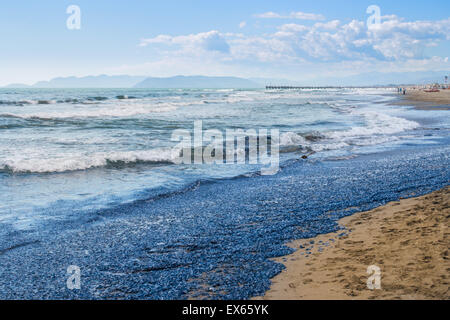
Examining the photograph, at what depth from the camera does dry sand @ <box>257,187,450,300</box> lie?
4.09 metres

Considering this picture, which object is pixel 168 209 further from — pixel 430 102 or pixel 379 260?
pixel 430 102

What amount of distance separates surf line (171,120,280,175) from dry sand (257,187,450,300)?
5.56m

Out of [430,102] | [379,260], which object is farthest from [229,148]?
[430,102]

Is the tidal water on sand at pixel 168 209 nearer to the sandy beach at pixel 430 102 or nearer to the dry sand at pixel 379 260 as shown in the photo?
the dry sand at pixel 379 260

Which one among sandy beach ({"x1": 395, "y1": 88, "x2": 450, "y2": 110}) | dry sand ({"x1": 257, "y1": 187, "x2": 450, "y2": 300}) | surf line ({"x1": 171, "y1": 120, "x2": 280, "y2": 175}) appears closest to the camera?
dry sand ({"x1": 257, "y1": 187, "x2": 450, "y2": 300})

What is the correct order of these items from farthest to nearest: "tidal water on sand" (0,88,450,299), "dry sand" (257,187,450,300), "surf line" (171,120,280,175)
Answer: "surf line" (171,120,280,175)
"tidal water on sand" (0,88,450,299)
"dry sand" (257,187,450,300)

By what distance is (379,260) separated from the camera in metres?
4.86

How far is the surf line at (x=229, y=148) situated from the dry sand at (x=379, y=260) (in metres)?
5.56

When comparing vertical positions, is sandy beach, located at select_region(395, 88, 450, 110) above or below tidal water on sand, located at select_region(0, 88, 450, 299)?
above

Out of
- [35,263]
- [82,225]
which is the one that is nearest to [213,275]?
[35,263]

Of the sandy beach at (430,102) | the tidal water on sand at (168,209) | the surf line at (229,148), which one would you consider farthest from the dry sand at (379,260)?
the sandy beach at (430,102)

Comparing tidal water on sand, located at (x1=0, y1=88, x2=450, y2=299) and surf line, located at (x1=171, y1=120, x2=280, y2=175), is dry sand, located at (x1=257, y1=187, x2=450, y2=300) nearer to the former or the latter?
tidal water on sand, located at (x1=0, y1=88, x2=450, y2=299)

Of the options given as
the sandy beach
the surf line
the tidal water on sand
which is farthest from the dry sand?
the sandy beach

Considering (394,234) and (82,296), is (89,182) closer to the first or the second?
(82,296)
